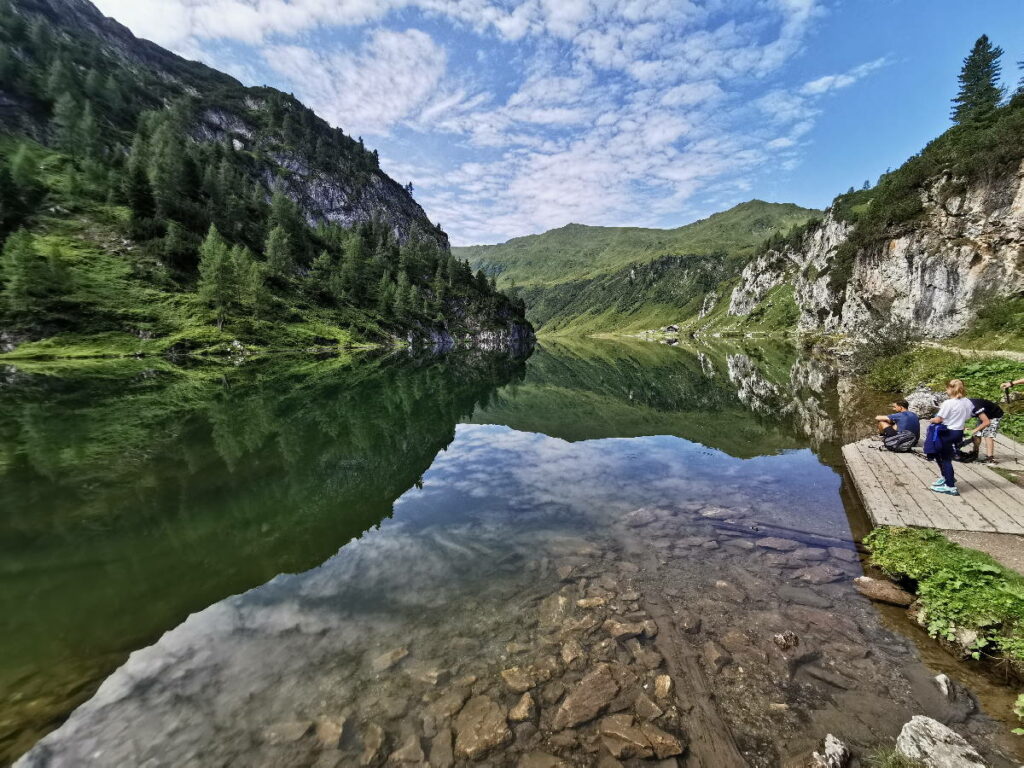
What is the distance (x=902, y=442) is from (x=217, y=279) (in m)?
100

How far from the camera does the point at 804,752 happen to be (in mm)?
6441

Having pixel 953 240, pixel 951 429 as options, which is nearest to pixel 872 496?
pixel 951 429

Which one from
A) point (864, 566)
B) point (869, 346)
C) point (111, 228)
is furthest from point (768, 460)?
point (111, 228)

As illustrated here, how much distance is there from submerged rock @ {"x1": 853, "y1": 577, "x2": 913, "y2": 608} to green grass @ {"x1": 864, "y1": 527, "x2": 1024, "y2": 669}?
358 millimetres

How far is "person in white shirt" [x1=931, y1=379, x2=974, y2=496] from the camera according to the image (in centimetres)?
1368

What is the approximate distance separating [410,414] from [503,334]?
137 metres

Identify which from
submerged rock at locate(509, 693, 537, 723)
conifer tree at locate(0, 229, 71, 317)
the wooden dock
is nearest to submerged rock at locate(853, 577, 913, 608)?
the wooden dock

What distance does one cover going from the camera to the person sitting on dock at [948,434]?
44.9 ft

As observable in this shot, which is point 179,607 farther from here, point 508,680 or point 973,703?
point 973,703

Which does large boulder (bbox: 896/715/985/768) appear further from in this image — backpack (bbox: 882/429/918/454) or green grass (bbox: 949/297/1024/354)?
green grass (bbox: 949/297/1024/354)

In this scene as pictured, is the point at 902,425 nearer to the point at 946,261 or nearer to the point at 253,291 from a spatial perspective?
the point at 946,261

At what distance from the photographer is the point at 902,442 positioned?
18297 millimetres

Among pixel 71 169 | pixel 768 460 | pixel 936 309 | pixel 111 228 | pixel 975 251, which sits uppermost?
pixel 71 169

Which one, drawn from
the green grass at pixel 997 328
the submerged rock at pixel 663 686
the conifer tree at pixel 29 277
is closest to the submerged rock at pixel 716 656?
the submerged rock at pixel 663 686
